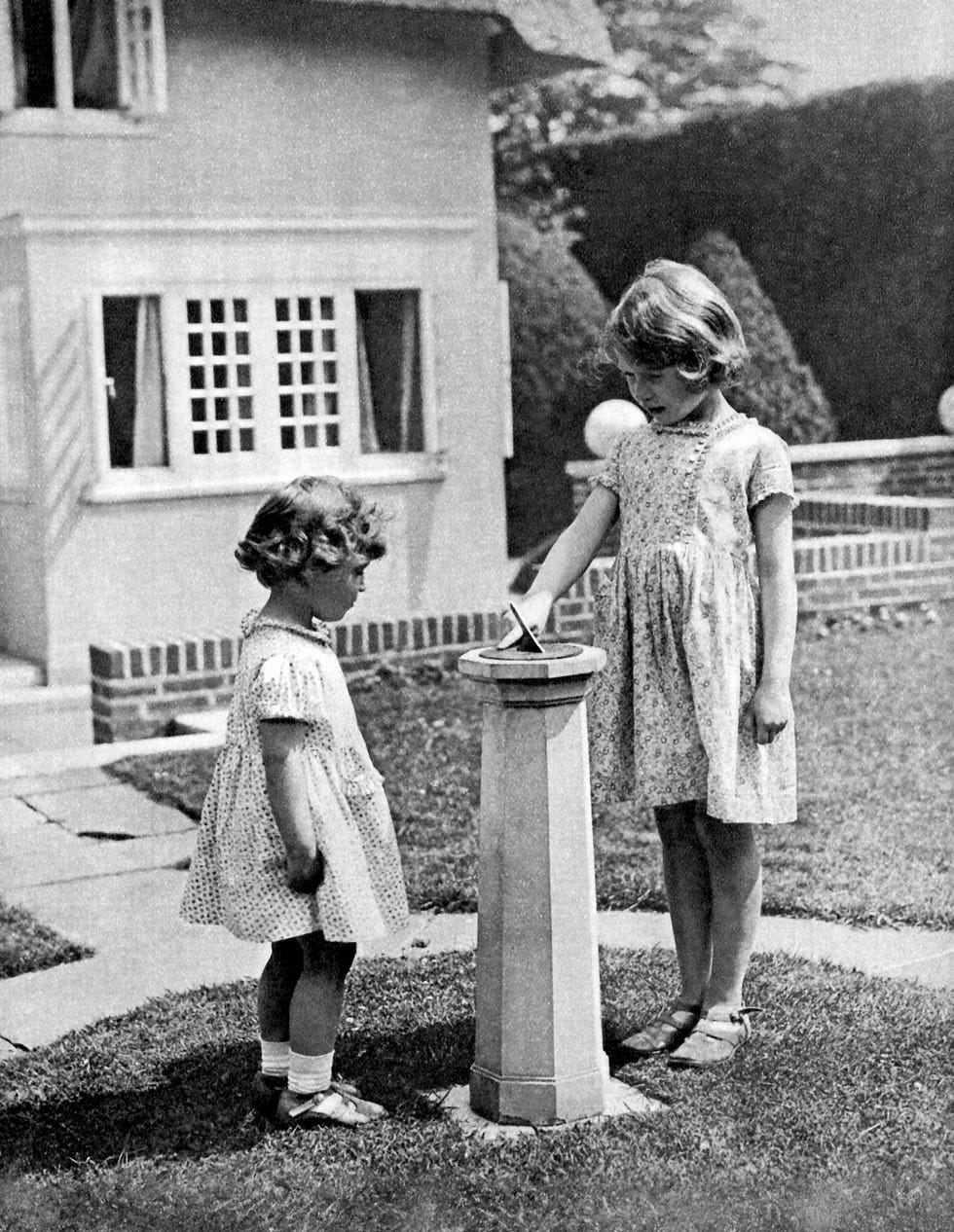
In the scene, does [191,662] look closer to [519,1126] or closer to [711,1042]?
[711,1042]

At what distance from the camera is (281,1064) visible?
297 centimetres

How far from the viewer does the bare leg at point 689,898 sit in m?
3.23

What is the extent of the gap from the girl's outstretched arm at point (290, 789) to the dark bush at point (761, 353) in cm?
334

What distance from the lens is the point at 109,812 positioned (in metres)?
4.91

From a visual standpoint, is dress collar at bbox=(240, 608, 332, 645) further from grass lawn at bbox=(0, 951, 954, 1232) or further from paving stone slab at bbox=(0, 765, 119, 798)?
paving stone slab at bbox=(0, 765, 119, 798)

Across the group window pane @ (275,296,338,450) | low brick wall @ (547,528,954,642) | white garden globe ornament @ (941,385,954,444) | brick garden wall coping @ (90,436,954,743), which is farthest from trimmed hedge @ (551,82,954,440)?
window pane @ (275,296,338,450)

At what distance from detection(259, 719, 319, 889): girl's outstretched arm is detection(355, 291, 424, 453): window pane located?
106 inches

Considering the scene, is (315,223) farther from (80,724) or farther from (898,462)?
(898,462)

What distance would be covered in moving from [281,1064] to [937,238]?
4823 mm

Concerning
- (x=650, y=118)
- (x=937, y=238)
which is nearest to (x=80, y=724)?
(x=650, y=118)

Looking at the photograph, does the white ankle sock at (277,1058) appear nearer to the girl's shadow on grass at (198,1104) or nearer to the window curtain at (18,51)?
the girl's shadow on grass at (198,1104)

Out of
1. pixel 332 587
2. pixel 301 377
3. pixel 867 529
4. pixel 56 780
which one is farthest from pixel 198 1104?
pixel 867 529

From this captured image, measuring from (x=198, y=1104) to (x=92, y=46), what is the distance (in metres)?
3.00

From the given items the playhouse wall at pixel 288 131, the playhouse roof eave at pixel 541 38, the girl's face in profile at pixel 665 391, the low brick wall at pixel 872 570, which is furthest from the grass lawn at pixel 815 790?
the playhouse roof eave at pixel 541 38
